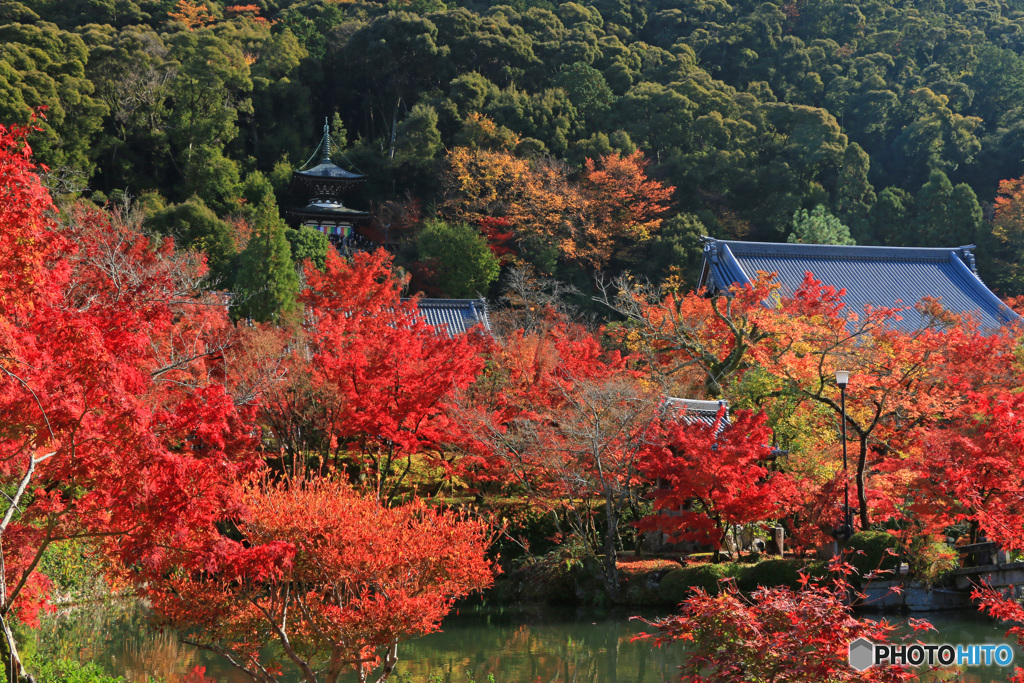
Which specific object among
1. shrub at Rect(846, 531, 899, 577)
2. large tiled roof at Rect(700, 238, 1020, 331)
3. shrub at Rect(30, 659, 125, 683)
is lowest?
shrub at Rect(30, 659, 125, 683)

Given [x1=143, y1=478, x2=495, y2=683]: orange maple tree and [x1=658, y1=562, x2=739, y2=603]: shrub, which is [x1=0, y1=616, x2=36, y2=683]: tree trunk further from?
[x1=658, y1=562, x2=739, y2=603]: shrub

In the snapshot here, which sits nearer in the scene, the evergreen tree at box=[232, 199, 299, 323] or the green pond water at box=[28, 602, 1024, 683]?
the green pond water at box=[28, 602, 1024, 683]

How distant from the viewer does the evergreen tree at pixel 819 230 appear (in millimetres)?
29594

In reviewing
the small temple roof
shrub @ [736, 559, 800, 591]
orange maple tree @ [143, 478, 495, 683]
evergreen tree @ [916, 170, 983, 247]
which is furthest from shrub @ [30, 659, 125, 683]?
evergreen tree @ [916, 170, 983, 247]

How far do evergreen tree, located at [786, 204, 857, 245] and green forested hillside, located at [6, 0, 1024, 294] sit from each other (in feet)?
3.06

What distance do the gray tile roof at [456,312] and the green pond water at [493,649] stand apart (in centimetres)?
1177

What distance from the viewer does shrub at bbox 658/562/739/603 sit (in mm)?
12914

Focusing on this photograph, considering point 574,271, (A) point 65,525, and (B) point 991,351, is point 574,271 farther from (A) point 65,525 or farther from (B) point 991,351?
(A) point 65,525

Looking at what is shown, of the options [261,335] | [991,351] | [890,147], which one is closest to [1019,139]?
[890,147]

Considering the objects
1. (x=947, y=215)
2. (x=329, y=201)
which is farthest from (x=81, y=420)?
(x=947, y=215)

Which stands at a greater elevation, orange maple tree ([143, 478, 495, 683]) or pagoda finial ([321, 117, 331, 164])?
pagoda finial ([321, 117, 331, 164])

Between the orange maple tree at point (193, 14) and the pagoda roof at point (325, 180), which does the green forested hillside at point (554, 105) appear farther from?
the pagoda roof at point (325, 180)

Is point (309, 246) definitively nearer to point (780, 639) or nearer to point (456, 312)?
point (456, 312)

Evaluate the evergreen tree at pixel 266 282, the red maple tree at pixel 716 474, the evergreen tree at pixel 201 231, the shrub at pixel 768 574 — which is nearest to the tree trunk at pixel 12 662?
the red maple tree at pixel 716 474
